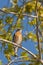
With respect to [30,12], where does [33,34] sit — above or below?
below

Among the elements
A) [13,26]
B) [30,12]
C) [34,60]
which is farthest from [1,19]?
[34,60]

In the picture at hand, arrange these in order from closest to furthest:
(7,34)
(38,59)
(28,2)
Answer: (38,59) → (28,2) → (7,34)

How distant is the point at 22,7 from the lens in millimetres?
4195

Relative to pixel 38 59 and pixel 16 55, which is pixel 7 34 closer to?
pixel 16 55

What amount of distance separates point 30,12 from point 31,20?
0.36 meters

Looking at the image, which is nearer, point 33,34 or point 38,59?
point 38,59

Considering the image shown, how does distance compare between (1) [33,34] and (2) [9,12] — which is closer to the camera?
(2) [9,12]

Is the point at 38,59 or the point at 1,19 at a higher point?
the point at 1,19

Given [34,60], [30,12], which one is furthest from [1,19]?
[34,60]

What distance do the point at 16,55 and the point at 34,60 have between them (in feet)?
1.83

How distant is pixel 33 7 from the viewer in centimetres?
416

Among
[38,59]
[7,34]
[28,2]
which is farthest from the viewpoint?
[7,34]

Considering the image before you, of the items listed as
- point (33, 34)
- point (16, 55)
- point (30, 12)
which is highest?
point (30, 12)

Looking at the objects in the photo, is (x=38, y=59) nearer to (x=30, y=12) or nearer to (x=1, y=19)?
(x=30, y=12)
